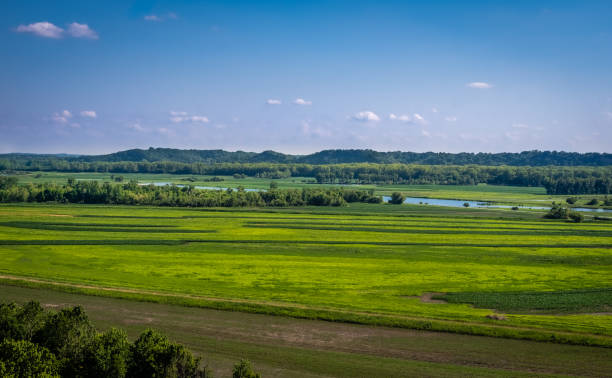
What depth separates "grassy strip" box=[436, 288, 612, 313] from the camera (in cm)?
4191

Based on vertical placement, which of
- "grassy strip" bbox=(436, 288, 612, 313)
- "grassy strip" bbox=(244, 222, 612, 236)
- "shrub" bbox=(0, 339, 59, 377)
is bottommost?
"grassy strip" bbox=(436, 288, 612, 313)

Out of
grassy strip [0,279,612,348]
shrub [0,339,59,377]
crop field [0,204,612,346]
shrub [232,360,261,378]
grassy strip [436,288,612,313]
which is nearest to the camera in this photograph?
shrub [232,360,261,378]

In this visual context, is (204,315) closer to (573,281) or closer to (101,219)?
(573,281)

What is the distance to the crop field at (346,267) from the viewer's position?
4031 centimetres

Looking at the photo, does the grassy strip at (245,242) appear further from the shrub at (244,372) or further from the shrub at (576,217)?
the shrub at (244,372)

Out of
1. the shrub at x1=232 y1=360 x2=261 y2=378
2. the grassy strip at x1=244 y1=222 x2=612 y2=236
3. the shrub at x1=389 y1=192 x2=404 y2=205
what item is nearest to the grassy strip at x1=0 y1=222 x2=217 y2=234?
the grassy strip at x1=244 y1=222 x2=612 y2=236

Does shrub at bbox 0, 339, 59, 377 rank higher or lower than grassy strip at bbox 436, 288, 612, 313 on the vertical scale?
higher

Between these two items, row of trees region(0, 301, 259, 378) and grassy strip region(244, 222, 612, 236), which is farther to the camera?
grassy strip region(244, 222, 612, 236)

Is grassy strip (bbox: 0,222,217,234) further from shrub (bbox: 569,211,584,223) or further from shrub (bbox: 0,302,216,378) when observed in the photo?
shrub (bbox: 569,211,584,223)

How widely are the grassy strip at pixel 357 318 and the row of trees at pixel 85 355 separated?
14.8m

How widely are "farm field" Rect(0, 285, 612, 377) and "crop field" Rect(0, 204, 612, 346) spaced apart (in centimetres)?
173

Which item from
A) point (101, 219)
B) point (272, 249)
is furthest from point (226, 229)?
point (101, 219)

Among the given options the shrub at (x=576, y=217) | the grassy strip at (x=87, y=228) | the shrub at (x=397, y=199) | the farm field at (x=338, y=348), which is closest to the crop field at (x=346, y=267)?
the grassy strip at (x=87, y=228)

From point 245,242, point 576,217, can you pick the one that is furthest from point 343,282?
point 576,217
